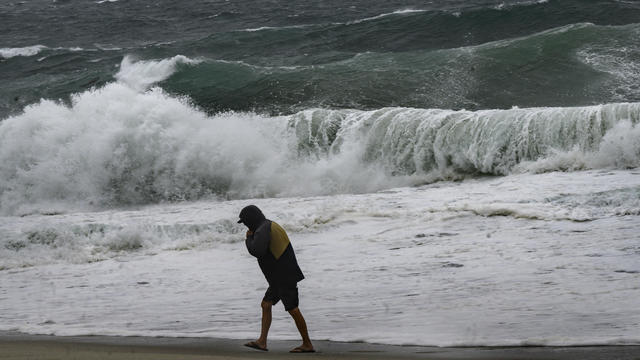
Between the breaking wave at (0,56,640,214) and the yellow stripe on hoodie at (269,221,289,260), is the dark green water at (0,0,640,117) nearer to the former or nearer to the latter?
the breaking wave at (0,56,640,214)

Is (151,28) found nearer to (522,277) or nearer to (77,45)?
(77,45)

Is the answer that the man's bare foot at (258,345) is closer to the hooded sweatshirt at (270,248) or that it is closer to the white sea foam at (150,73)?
the hooded sweatshirt at (270,248)

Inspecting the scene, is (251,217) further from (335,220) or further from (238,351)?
(335,220)

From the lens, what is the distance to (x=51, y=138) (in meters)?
14.7

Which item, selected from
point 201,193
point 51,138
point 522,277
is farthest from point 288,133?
point 522,277

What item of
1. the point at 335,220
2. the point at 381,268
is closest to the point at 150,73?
the point at 335,220

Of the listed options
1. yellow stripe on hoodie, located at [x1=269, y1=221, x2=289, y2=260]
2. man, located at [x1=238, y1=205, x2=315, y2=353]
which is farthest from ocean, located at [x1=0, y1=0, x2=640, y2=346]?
yellow stripe on hoodie, located at [x1=269, y1=221, x2=289, y2=260]

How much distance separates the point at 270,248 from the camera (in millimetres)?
6219

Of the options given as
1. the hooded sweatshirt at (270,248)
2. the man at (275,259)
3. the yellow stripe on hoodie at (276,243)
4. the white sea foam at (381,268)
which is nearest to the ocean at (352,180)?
the white sea foam at (381,268)

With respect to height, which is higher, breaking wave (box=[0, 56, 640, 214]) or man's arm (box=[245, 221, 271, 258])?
man's arm (box=[245, 221, 271, 258])

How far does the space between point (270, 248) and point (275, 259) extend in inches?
3.9

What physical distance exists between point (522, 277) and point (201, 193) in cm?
672

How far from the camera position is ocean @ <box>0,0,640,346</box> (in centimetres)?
743

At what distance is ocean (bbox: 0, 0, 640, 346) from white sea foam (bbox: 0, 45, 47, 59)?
1.16 m
